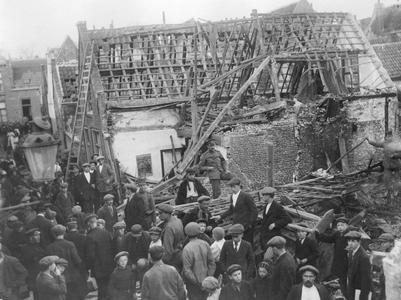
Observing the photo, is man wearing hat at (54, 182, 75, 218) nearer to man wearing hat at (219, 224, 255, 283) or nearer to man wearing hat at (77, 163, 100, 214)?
man wearing hat at (77, 163, 100, 214)

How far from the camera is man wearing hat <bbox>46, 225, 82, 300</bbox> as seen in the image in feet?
27.3

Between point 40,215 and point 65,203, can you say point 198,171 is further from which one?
point 40,215

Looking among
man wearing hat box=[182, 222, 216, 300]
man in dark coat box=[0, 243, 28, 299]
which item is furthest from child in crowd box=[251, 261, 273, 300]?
man in dark coat box=[0, 243, 28, 299]

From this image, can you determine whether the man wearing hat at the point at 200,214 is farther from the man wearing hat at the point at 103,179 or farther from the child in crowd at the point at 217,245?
the man wearing hat at the point at 103,179

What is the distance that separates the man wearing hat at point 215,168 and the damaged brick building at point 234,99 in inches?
56.1

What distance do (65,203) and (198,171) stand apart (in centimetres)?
371

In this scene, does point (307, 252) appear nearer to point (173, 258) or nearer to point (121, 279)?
point (173, 258)

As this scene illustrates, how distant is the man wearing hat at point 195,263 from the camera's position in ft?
25.6

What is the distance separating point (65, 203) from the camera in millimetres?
12008

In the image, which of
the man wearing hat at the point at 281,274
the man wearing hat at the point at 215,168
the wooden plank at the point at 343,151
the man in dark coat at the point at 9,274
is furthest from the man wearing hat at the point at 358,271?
the wooden plank at the point at 343,151

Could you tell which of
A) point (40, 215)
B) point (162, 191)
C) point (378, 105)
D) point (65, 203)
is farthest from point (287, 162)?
point (40, 215)

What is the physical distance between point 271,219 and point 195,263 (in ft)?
6.67

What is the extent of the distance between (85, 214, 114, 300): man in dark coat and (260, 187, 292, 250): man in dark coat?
2694 millimetres

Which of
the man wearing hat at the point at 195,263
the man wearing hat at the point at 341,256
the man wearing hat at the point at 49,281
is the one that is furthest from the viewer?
the man wearing hat at the point at 341,256
